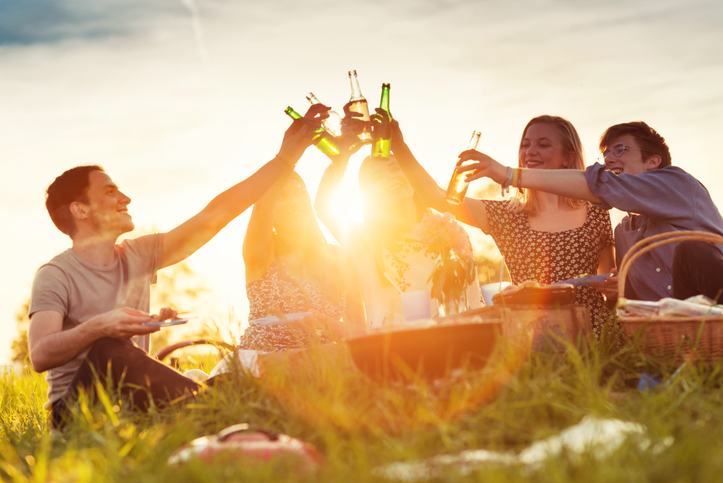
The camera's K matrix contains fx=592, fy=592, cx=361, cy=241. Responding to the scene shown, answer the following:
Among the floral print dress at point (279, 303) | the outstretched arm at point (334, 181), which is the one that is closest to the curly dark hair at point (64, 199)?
the floral print dress at point (279, 303)

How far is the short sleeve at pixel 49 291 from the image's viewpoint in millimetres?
3471

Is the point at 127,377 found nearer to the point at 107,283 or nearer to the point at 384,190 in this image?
the point at 107,283

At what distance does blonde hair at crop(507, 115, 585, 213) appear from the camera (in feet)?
15.4

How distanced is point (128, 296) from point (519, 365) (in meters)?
2.50

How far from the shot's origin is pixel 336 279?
5039 mm

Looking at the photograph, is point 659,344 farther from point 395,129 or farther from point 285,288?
point 285,288

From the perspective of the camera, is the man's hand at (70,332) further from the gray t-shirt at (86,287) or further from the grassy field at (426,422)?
the grassy field at (426,422)

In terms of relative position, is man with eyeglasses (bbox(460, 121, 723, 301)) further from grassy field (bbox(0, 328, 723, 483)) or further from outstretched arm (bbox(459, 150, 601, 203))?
grassy field (bbox(0, 328, 723, 483))

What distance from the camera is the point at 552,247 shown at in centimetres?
450

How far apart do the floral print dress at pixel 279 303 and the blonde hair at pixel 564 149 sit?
164 centimetres

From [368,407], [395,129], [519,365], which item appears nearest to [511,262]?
[395,129]

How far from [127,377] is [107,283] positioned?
2.67ft

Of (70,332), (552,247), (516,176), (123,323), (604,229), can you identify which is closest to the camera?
(123,323)

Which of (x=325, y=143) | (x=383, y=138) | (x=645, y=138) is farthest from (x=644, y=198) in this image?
(x=325, y=143)
